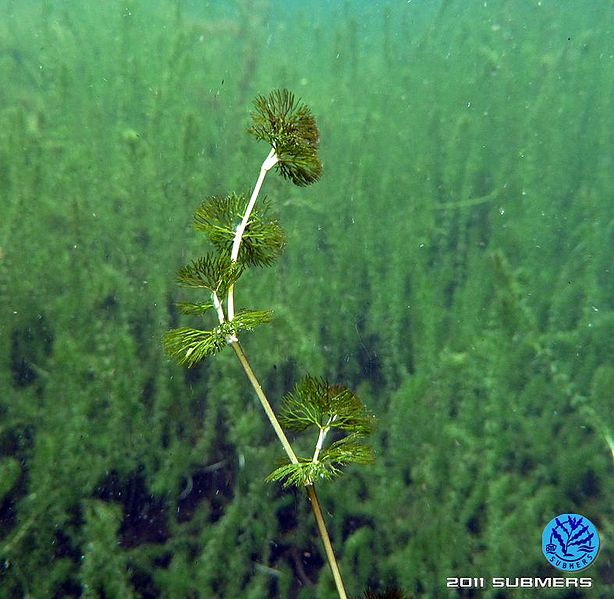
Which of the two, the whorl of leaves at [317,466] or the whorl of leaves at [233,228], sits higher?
the whorl of leaves at [233,228]

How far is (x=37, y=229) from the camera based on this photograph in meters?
2.09

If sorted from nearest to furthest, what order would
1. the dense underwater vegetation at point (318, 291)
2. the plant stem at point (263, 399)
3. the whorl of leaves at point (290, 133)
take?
the plant stem at point (263, 399) → the whorl of leaves at point (290, 133) → the dense underwater vegetation at point (318, 291)

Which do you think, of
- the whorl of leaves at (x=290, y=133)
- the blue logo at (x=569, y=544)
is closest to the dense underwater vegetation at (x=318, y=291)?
the blue logo at (x=569, y=544)

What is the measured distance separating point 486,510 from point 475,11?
2.36 m

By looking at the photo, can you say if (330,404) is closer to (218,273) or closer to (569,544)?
(218,273)

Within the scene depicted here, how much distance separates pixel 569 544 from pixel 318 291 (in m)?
1.42

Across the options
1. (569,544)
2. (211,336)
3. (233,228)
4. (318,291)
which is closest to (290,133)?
(233,228)

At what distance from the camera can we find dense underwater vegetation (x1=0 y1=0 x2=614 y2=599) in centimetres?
198

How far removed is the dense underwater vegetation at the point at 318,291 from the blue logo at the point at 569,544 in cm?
4

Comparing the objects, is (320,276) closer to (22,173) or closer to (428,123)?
(428,123)

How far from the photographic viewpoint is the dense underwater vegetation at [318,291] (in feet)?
6.48

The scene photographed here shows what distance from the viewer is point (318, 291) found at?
2268 millimetres

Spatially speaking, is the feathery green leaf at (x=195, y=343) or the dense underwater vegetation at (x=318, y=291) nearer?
the feathery green leaf at (x=195, y=343)

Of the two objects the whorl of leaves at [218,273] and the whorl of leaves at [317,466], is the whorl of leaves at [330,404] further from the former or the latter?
the whorl of leaves at [218,273]
